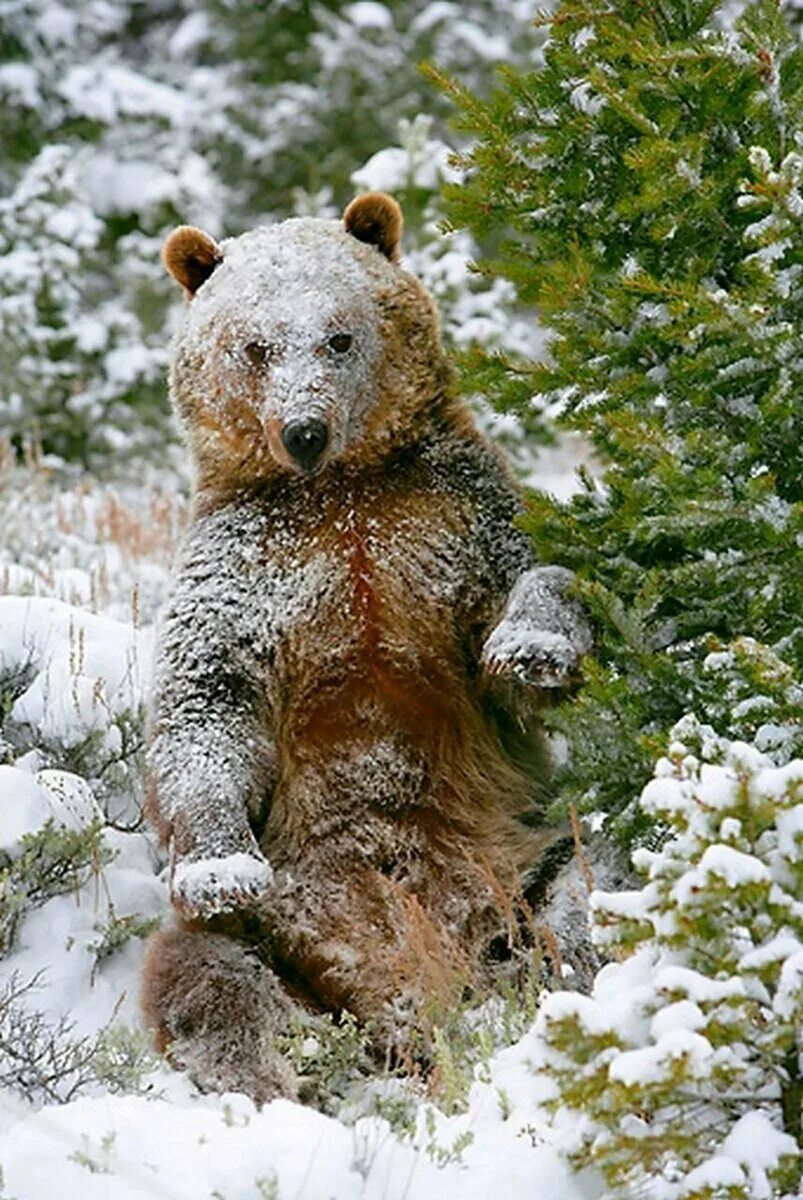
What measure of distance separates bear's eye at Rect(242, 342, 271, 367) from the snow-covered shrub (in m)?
2.03

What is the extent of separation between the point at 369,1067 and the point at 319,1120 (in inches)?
35.7

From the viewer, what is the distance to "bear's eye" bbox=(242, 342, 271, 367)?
4.54 m

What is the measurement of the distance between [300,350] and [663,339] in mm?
1026

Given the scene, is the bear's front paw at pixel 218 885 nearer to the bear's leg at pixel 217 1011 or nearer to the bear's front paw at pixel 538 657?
the bear's leg at pixel 217 1011

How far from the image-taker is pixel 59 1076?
3518 millimetres

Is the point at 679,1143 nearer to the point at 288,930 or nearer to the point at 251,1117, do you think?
the point at 251,1117

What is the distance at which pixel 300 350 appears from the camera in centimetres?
451

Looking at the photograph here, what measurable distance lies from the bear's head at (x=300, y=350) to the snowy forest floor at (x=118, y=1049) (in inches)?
34.1

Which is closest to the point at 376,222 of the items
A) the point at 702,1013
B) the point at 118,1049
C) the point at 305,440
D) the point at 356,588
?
the point at 305,440

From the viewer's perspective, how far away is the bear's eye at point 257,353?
Answer: 454cm

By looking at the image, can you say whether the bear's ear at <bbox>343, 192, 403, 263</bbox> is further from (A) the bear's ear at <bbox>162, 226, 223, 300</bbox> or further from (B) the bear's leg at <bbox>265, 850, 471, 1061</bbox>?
(B) the bear's leg at <bbox>265, 850, 471, 1061</bbox>

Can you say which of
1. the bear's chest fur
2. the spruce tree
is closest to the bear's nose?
the bear's chest fur

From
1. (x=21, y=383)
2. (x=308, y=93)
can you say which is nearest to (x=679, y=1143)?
(x=21, y=383)

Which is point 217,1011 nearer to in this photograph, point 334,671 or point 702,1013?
point 334,671
